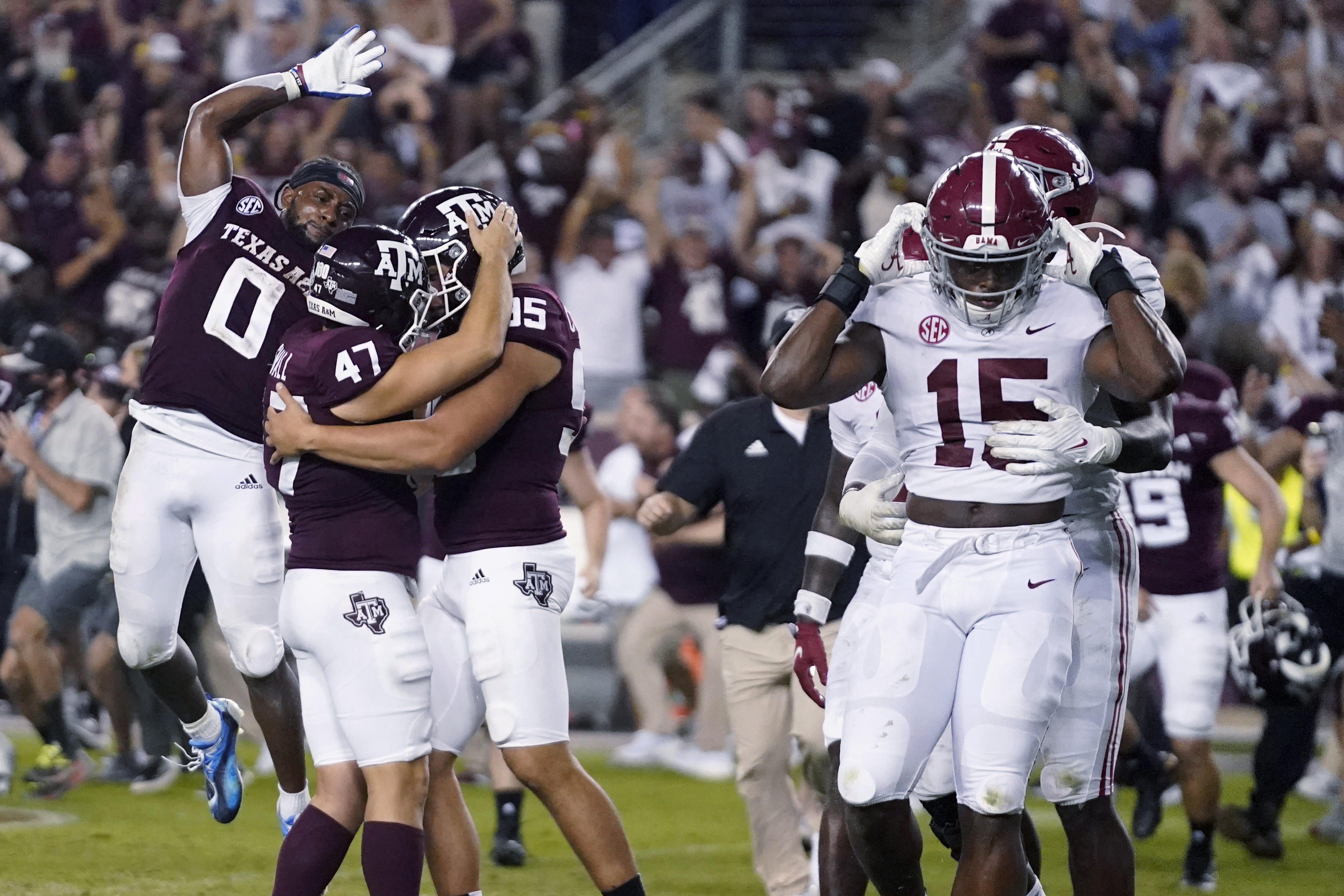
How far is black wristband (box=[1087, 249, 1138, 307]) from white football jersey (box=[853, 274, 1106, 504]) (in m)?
0.10

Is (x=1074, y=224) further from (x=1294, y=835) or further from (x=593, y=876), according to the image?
(x=1294, y=835)

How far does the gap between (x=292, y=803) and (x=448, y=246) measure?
79.7 inches

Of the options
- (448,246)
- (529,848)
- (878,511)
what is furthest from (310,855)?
(529,848)

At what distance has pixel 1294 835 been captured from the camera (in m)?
8.20

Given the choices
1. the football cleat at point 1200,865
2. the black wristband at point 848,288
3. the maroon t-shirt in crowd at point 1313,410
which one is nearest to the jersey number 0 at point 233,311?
the black wristband at point 848,288

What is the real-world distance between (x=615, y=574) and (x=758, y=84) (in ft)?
14.8

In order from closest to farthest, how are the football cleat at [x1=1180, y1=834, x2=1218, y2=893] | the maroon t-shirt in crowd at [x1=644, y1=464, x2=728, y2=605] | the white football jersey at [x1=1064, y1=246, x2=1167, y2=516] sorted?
the white football jersey at [x1=1064, y1=246, x2=1167, y2=516], the football cleat at [x1=1180, y1=834, x2=1218, y2=893], the maroon t-shirt in crowd at [x1=644, y1=464, x2=728, y2=605]

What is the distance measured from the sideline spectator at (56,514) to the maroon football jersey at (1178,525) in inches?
183

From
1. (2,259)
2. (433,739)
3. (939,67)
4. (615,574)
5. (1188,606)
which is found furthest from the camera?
(939,67)

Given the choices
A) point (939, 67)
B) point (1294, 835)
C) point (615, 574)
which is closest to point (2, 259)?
point (615, 574)

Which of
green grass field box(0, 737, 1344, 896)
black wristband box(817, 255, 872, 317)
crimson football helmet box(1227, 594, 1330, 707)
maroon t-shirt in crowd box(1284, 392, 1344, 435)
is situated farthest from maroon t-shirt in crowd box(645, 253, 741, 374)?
black wristband box(817, 255, 872, 317)

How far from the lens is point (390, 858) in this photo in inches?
177

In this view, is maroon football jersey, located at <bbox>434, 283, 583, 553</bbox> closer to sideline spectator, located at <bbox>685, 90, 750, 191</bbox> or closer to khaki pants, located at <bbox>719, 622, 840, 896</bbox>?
khaki pants, located at <bbox>719, 622, 840, 896</bbox>

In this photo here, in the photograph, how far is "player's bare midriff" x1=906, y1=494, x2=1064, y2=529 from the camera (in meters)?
4.45
